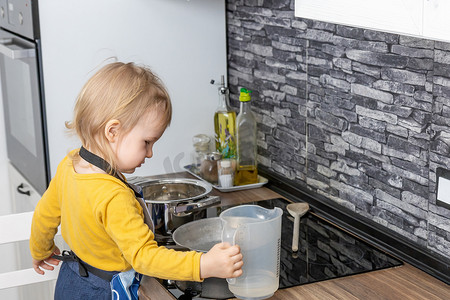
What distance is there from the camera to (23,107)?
2361 millimetres

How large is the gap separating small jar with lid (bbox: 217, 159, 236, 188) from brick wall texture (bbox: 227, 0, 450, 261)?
0.17 meters

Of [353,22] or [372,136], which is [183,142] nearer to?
[372,136]

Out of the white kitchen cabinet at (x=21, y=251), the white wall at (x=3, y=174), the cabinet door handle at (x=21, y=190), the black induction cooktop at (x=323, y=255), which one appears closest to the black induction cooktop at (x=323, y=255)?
the black induction cooktop at (x=323, y=255)

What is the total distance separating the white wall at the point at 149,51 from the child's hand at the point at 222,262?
966 millimetres

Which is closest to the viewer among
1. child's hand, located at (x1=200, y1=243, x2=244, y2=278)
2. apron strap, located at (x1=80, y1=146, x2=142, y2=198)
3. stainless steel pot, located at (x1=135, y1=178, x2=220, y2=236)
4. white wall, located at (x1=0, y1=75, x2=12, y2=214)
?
child's hand, located at (x1=200, y1=243, x2=244, y2=278)

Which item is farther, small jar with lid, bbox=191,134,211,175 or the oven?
small jar with lid, bbox=191,134,211,175

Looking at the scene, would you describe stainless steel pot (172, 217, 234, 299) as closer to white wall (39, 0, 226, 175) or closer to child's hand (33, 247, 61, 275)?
child's hand (33, 247, 61, 275)

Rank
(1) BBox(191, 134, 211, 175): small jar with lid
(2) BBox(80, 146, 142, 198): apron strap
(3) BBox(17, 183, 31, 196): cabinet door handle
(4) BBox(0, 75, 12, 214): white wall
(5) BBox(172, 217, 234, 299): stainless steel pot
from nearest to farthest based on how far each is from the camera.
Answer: (2) BBox(80, 146, 142, 198): apron strap
(5) BBox(172, 217, 234, 299): stainless steel pot
(1) BBox(191, 134, 211, 175): small jar with lid
(3) BBox(17, 183, 31, 196): cabinet door handle
(4) BBox(0, 75, 12, 214): white wall

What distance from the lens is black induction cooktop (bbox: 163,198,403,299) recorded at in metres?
1.59

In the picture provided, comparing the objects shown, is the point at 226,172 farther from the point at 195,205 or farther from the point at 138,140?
the point at 138,140

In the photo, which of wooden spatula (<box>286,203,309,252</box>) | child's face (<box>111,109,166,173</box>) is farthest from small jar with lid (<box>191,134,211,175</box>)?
child's face (<box>111,109,166,173</box>)

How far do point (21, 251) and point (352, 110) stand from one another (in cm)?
154

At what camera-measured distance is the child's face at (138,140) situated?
1.45 m

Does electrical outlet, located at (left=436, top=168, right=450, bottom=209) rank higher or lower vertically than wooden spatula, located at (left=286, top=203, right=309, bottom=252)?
higher
